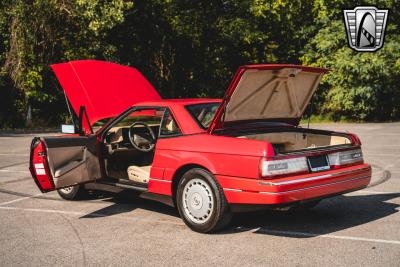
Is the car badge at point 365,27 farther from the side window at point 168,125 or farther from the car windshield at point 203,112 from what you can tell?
the side window at point 168,125

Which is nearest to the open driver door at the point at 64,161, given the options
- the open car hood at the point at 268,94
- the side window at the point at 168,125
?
the side window at the point at 168,125

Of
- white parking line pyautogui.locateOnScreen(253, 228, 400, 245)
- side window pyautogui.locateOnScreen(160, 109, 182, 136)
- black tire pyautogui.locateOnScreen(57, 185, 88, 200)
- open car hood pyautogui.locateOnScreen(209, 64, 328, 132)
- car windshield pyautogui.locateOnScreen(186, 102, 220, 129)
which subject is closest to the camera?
white parking line pyautogui.locateOnScreen(253, 228, 400, 245)

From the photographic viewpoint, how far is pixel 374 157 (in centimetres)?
1180

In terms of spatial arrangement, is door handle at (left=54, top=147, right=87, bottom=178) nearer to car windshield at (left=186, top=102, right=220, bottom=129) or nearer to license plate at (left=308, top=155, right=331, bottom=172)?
car windshield at (left=186, top=102, right=220, bottom=129)

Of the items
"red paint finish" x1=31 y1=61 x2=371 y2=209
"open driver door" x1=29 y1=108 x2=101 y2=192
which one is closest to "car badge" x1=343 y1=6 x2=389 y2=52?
"red paint finish" x1=31 y1=61 x2=371 y2=209

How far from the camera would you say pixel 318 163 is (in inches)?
215

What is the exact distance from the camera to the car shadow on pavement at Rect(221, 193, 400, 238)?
5590mm

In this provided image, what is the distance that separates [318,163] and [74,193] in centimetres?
361

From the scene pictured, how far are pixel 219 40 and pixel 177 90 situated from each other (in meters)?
3.86

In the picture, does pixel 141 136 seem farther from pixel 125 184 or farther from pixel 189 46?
pixel 189 46

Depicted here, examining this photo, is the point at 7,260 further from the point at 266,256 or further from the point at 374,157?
the point at 374,157

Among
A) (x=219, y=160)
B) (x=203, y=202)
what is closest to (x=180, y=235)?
(x=203, y=202)

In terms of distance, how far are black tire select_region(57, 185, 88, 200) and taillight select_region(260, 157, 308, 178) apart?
3.25 meters

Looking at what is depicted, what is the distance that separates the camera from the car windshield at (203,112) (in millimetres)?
5863
